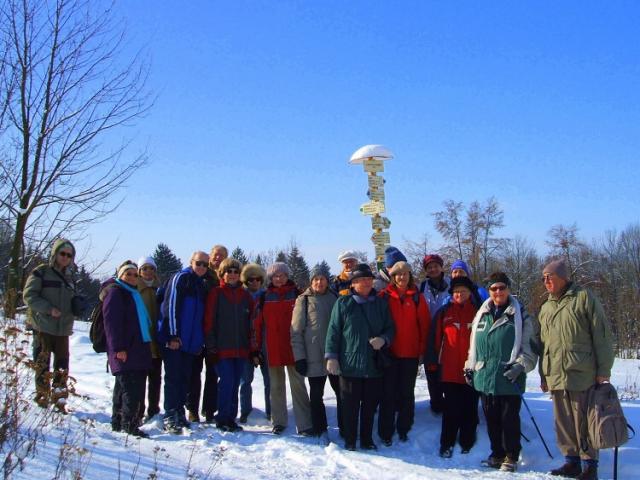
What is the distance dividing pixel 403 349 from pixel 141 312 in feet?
9.53

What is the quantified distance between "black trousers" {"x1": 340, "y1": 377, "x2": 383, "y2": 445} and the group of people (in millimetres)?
12

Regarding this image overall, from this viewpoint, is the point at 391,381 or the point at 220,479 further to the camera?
the point at 391,381

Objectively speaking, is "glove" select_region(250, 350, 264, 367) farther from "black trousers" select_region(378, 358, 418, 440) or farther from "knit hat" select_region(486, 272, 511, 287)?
"knit hat" select_region(486, 272, 511, 287)

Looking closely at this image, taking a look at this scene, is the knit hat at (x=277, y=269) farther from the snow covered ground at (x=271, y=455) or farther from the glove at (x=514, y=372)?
the glove at (x=514, y=372)

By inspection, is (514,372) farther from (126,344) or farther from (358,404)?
(126,344)

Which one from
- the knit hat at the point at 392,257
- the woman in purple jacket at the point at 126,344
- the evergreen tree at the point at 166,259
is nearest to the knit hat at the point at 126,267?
the woman in purple jacket at the point at 126,344

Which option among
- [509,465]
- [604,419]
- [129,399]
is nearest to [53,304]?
[129,399]

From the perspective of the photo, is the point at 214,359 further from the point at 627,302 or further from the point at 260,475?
the point at 627,302

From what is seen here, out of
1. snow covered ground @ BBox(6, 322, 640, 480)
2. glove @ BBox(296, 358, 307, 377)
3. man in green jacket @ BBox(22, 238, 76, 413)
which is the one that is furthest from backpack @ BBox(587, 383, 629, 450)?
man in green jacket @ BBox(22, 238, 76, 413)

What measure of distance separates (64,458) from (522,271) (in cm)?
4585

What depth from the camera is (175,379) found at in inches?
263

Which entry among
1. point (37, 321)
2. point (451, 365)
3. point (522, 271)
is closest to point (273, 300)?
point (451, 365)

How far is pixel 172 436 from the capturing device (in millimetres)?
6238

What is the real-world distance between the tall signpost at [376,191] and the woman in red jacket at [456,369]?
3.88 metres
